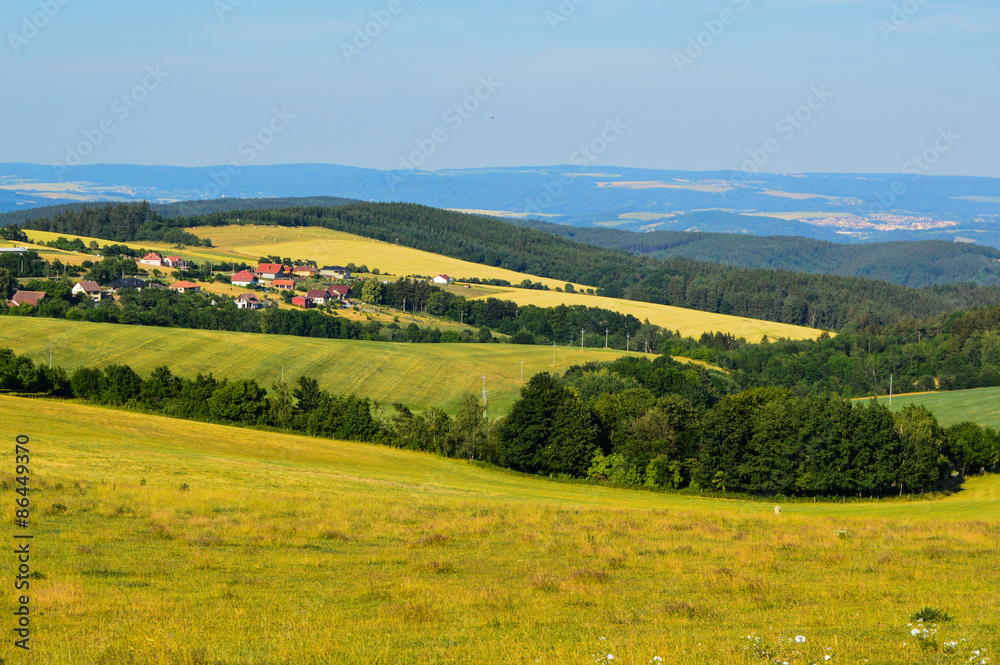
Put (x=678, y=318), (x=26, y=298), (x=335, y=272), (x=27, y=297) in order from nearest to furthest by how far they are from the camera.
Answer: (x=26, y=298)
(x=27, y=297)
(x=678, y=318)
(x=335, y=272)

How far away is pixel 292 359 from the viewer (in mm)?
84562

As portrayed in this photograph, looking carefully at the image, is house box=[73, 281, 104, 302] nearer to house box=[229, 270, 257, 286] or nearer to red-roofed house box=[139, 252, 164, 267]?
house box=[229, 270, 257, 286]

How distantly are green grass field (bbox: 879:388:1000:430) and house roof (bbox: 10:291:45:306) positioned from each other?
304 feet

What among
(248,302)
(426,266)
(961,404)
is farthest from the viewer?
(426,266)

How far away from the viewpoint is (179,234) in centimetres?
17950

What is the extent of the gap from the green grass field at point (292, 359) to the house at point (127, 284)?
28.2m

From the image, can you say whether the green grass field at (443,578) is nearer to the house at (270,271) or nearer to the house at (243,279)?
the house at (243,279)

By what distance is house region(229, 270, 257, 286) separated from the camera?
13438 cm

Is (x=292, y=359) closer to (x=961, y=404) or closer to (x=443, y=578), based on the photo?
(x=961, y=404)

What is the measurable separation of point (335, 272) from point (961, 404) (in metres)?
106

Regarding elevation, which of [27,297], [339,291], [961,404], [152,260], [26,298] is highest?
[152,260]

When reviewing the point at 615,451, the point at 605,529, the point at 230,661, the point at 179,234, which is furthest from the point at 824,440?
the point at 179,234

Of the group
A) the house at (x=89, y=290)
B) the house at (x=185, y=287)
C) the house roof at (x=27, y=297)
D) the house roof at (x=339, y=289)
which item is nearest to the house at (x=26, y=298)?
the house roof at (x=27, y=297)

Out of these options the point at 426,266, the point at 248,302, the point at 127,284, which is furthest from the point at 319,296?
the point at 426,266
